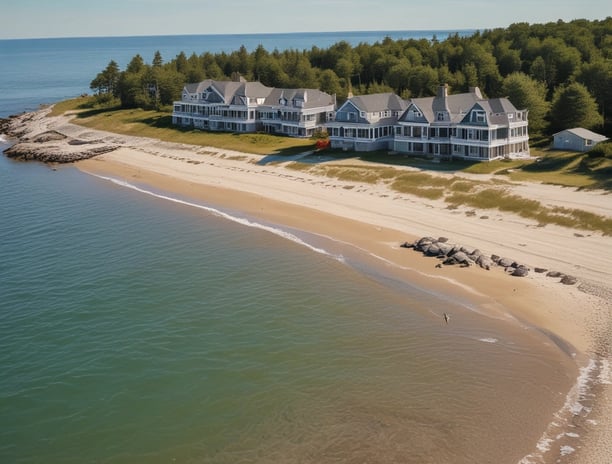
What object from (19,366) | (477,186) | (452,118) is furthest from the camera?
(452,118)

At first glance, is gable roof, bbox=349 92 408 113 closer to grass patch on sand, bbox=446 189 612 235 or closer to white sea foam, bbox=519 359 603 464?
grass patch on sand, bbox=446 189 612 235

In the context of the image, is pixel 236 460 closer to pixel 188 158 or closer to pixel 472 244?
pixel 472 244

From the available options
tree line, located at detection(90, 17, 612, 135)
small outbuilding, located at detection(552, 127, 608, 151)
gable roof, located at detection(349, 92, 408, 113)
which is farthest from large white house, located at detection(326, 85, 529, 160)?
tree line, located at detection(90, 17, 612, 135)

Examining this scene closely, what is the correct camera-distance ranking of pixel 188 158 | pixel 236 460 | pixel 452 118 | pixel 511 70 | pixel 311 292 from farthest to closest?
pixel 511 70 → pixel 188 158 → pixel 452 118 → pixel 311 292 → pixel 236 460

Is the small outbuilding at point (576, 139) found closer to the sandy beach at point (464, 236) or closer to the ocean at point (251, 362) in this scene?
the sandy beach at point (464, 236)

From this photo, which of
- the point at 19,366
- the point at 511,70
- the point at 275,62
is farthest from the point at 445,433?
the point at 275,62

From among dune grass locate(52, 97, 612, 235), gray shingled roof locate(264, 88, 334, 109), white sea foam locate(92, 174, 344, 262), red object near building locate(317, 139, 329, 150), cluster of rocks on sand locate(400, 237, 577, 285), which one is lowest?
cluster of rocks on sand locate(400, 237, 577, 285)
